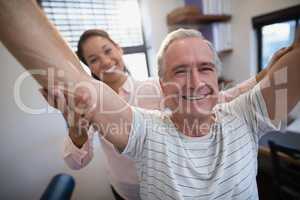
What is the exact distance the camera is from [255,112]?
2.06ft

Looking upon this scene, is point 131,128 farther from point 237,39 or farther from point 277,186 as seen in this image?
point 237,39

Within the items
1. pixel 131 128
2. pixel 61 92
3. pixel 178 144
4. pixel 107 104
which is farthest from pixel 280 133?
pixel 61 92

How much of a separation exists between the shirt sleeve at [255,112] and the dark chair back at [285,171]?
2.51 feet

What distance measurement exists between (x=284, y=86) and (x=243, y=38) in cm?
194

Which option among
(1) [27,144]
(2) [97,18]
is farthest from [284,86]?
(2) [97,18]

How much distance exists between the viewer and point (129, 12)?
2031 millimetres

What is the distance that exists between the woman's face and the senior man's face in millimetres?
436

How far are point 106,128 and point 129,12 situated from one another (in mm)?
1879

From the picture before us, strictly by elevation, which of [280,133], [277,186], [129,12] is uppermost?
[129,12]

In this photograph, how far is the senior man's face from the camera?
2.02ft

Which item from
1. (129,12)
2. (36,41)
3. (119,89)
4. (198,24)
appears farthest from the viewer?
(198,24)

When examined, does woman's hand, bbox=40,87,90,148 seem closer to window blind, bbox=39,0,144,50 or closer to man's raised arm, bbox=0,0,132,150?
man's raised arm, bbox=0,0,132,150

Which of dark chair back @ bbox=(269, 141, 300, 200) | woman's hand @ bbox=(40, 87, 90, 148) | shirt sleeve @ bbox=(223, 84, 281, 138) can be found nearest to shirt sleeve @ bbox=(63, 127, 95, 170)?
woman's hand @ bbox=(40, 87, 90, 148)

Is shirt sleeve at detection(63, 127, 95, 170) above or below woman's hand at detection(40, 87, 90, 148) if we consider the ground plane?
below
